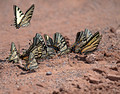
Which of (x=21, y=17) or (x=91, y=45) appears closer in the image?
(x=21, y=17)

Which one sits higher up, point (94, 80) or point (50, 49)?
point (50, 49)

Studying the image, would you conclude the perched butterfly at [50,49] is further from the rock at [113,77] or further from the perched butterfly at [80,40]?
the rock at [113,77]

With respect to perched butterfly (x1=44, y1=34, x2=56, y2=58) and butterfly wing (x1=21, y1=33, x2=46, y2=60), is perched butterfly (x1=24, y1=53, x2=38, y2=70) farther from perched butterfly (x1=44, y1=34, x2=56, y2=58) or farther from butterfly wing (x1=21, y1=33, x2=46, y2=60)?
perched butterfly (x1=44, y1=34, x2=56, y2=58)

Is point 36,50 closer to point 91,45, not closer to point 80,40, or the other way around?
point 80,40

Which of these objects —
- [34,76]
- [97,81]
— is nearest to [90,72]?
[97,81]

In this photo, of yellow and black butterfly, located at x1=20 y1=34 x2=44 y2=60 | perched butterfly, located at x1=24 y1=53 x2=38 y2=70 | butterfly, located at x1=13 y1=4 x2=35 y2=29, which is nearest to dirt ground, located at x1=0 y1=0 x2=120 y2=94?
perched butterfly, located at x1=24 y1=53 x2=38 y2=70

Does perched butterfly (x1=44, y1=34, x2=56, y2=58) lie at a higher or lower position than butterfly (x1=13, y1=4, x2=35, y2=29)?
lower

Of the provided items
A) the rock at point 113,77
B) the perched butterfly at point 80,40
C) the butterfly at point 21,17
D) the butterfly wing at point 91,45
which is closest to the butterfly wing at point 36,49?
the butterfly at point 21,17

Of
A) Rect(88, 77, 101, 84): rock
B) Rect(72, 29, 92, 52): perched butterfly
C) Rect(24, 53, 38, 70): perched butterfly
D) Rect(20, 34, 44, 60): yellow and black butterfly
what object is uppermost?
Rect(72, 29, 92, 52): perched butterfly

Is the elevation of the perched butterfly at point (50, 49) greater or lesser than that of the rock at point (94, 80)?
greater

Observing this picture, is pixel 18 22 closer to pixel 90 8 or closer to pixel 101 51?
pixel 101 51

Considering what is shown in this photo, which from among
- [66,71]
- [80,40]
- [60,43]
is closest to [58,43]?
[60,43]
